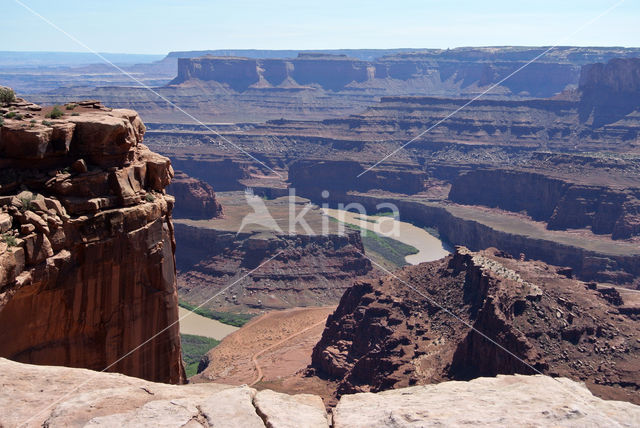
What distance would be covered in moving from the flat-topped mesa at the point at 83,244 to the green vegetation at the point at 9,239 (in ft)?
0.22

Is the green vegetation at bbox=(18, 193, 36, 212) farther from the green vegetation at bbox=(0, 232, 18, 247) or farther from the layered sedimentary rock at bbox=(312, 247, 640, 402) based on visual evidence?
the layered sedimentary rock at bbox=(312, 247, 640, 402)

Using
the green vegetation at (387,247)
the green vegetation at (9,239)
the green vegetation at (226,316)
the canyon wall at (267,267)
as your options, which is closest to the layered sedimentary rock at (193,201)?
the canyon wall at (267,267)

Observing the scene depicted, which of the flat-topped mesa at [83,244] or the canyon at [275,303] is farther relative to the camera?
the flat-topped mesa at [83,244]

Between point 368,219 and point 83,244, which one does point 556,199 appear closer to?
point 368,219

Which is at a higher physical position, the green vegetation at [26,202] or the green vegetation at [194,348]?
the green vegetation at [26,202]

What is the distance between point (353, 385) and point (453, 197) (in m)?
124

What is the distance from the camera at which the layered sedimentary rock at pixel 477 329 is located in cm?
5119

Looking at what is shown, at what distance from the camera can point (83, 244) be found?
23.0 meters

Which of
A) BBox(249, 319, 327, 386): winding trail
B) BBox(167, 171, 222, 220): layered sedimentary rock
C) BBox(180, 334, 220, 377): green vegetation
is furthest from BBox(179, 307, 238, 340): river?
BBox(167, 171, 222, 220): layered sedimentary rock

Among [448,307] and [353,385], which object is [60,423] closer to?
[353,385]

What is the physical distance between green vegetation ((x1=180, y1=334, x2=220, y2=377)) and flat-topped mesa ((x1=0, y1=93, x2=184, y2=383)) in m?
53.4

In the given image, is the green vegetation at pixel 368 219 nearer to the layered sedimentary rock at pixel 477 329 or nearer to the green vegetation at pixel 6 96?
the layered sedimentary rock at pixel 477 329

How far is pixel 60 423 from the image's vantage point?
13.1 meters

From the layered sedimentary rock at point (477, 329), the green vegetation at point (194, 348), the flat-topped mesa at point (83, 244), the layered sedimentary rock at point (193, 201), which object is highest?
the flat-topped mesa at point (83, 244)
